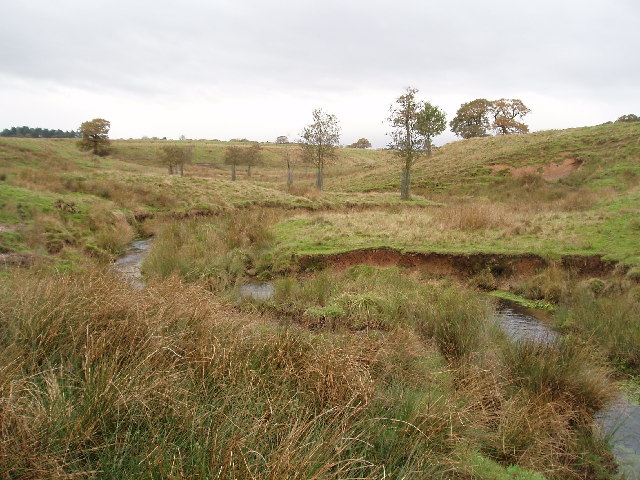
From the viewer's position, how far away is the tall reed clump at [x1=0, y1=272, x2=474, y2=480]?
2.71 m

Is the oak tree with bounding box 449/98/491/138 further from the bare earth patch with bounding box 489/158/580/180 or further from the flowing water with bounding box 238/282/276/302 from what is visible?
the flowing water with bounding box 238/282/276/302

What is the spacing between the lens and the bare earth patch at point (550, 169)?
31966 mm

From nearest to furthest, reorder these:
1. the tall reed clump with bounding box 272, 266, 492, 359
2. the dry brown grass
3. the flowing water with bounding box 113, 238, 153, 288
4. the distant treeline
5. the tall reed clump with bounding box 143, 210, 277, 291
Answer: the tall reed clump with bounding box 272, 266, 492, 359 → the tall reed clump with bounding box 143, 210, 277, 291 → the flowing water with bounding box 113, 238, 153, 288 → the dry brown grass → the distant treeline

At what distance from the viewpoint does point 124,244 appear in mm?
15781

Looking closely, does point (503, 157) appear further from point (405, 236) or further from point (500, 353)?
point (500, 353)

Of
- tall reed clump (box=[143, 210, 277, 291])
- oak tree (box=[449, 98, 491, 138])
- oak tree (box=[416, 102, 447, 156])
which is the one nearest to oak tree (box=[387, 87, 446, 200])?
oak tree (box=[416, 102, 447, 156])

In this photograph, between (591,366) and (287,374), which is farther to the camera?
(591,366)

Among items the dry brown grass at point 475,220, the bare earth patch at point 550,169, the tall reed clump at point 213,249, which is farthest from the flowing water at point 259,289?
the bare earth patch at point 550,169

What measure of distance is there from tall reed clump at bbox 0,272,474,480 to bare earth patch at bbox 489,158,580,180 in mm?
32043

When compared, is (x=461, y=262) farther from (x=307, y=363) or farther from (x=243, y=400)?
(x=243, y=400)

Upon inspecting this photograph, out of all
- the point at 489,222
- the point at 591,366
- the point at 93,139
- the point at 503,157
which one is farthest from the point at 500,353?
the point at 93,139

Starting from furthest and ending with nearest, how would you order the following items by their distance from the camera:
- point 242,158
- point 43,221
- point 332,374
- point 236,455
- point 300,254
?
point 242,158
point 43,221
point 300,254
point 332,374
point 236,455

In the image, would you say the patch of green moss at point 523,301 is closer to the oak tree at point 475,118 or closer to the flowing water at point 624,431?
the flowing water at point 624,431

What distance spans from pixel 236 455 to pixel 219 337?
2.03 m
